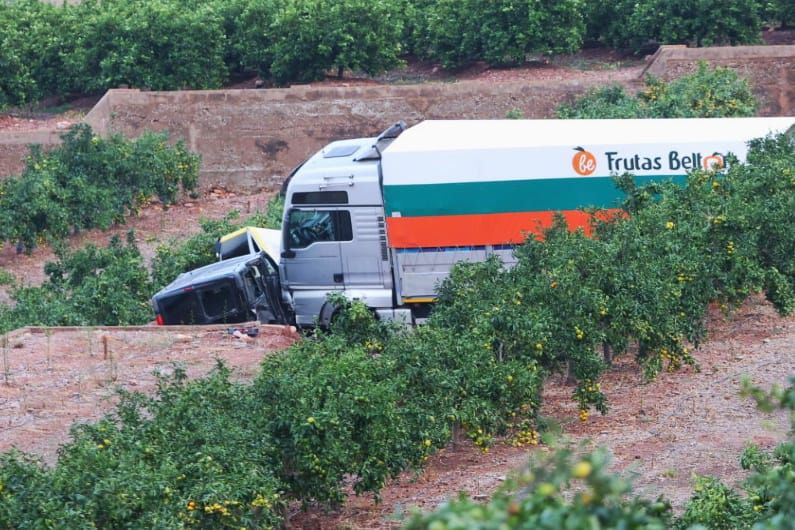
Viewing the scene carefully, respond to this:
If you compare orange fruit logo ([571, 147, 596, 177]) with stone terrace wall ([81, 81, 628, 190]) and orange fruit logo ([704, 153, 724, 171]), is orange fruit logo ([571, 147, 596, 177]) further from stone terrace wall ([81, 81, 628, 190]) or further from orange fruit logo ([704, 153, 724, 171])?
stone terrace wall ([81, 81, 628, 190])

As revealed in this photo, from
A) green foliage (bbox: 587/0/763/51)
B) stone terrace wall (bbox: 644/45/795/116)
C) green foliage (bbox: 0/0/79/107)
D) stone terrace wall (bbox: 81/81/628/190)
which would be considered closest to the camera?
stone terrace wall (bbox: 644/45/795/116)

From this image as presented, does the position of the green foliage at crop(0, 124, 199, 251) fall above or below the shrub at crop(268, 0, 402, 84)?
below

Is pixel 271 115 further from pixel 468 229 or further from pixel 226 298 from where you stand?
pixel 468 229

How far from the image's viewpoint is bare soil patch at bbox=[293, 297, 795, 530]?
12078 mm

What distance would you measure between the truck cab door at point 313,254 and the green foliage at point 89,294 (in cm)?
265

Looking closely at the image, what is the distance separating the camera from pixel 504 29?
32.2 metres

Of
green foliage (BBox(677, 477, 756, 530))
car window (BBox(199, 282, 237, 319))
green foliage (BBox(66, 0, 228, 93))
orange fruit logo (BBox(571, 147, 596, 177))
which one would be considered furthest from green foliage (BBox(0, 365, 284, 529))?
green foliage (BBox(66, 0, 228, 93))

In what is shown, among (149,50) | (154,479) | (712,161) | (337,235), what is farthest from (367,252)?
(149,50)

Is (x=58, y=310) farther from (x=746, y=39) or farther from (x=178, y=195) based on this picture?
(x=746, y=39)

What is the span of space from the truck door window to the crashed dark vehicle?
24.9 inches

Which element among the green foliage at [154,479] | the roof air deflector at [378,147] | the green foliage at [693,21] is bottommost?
the green foliage at [154,479]

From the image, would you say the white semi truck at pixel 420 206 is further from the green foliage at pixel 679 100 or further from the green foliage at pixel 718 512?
the green foliage at pixel 718 512

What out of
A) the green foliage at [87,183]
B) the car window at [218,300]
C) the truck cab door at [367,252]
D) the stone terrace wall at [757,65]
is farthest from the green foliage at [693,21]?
the car window at [218,300]

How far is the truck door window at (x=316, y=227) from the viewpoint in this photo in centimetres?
1817
